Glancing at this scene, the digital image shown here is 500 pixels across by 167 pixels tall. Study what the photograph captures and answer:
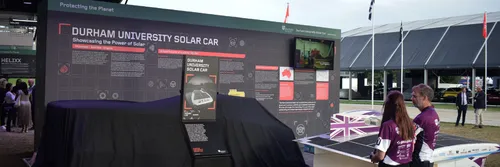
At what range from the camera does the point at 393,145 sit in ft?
12.0

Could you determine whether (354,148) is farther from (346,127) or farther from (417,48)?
(417,48)

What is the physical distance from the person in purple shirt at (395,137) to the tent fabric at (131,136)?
7.48 ft

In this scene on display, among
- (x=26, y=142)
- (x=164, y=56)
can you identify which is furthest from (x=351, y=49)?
(x=26, y=142)

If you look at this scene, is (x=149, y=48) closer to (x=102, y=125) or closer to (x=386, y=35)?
(x=102, y=125)

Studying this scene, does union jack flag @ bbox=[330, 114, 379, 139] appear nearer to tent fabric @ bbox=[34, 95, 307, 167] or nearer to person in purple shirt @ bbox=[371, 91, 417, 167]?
tent fabric @ bbox=[34, 95, 307, 167]

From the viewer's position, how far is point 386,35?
3086 centimetres

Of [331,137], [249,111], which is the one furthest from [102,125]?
[331,137]

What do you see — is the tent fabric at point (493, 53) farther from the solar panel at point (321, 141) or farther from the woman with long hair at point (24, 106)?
the woman with long hair at point (24, 106)

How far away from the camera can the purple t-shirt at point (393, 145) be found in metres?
3.61

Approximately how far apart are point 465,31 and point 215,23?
23.1 meters

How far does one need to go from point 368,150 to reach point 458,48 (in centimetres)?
2406

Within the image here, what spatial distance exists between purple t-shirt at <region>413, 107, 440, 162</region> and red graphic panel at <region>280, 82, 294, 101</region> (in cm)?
566

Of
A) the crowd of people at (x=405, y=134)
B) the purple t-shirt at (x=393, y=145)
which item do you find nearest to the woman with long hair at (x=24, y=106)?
the crowd of people at (x=405, y=134)

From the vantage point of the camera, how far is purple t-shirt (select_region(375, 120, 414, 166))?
142 inches
